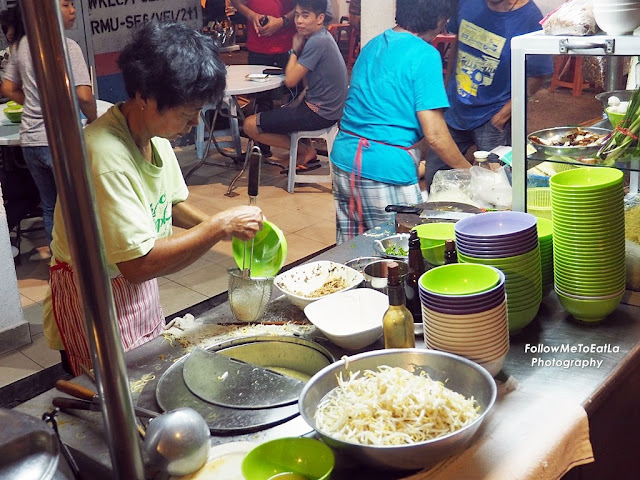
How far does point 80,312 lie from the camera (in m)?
2.25

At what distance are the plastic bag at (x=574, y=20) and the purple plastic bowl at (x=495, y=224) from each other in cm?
55

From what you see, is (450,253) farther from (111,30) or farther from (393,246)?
(111,30)

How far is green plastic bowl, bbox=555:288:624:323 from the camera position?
196 cm

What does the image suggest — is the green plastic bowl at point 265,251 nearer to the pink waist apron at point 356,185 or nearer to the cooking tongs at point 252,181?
the cooking tongs at point 252,181

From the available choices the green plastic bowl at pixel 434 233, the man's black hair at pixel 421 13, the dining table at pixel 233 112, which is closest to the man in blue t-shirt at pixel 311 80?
the dining table at pixel 233 112

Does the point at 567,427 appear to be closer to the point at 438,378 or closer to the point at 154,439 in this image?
the point at 438,378

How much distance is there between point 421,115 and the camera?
3.51 m

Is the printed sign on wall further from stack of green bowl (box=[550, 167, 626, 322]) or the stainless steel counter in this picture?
stack of green bowl (box=[550, 167, 626, 322])

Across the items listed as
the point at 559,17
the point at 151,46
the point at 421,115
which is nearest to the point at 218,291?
the point at 421,115

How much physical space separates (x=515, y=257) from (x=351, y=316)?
47 centimetres

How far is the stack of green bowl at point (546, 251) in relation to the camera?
2102 millimetres

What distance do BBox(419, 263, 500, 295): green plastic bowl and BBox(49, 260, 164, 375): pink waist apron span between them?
91 cm

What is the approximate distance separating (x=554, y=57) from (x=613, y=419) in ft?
3.41

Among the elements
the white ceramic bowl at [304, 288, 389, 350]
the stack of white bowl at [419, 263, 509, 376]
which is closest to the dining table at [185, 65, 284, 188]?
Result: the white ceramic bowl at [304, 288, 389, 350]
